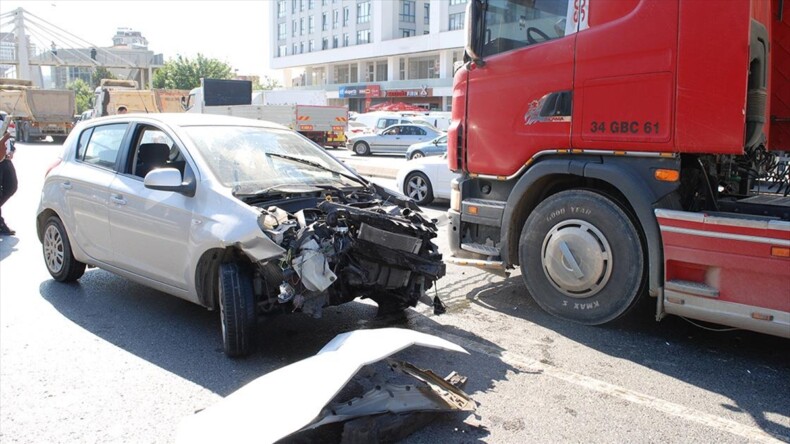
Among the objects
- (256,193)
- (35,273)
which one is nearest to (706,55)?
(256,193)

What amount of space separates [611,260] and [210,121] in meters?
3.61

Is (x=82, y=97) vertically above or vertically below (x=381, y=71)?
below

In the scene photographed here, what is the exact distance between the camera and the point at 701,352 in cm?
479

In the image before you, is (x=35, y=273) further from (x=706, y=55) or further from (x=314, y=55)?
(x=314, y=55)

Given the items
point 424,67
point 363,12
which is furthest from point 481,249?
point 363,12

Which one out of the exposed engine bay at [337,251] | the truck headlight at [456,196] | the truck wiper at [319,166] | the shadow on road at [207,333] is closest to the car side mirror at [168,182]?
the exposed engine bay at [337,251]

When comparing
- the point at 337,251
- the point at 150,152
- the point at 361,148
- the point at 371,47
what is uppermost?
the point at 371,47

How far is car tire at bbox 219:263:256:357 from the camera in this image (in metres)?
4.48

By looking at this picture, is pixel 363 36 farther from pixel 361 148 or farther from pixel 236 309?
pixel 236 309

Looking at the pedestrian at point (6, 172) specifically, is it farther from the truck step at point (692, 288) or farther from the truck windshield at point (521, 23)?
the truck step at point (692, 288)

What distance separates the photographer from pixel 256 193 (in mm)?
4809

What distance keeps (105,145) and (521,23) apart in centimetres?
402

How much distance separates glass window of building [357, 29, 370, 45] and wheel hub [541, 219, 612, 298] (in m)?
75.0

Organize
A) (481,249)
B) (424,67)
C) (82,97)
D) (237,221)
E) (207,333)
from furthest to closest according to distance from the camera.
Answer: (82,97), (424,67), (481,249), (207,333), (237,221)
